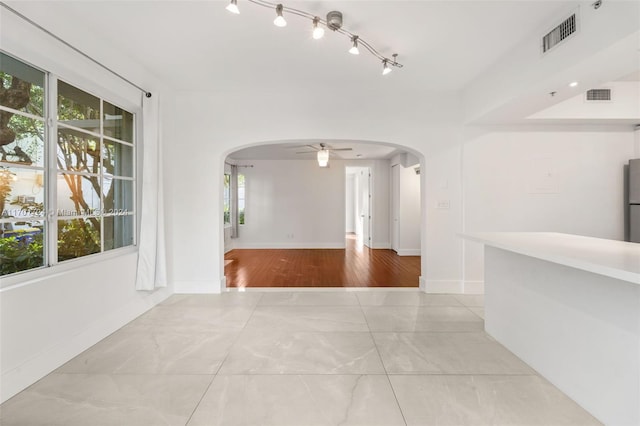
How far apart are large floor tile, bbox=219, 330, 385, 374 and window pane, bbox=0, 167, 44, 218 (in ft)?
6.21

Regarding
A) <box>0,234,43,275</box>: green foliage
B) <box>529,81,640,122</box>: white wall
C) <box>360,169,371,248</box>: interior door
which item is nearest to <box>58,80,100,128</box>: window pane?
<box>0,234,43,275</box>: green foliage

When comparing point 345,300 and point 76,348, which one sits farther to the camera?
point 345,300

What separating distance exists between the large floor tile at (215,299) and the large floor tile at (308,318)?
0.34m

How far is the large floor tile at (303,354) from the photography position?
2225 millimetres

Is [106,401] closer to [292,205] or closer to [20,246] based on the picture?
[20,246]

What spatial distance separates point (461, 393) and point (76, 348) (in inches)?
121

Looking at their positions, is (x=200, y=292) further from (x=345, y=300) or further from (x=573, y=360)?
(x=573, y=360)

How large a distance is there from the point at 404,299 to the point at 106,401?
3.20 metres

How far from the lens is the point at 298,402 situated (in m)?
1.85

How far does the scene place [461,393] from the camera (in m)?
1.95

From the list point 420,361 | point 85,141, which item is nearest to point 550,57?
point 420,361

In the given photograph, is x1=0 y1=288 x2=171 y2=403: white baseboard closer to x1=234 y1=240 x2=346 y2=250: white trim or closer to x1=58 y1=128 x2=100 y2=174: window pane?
x1=58 y1=128 x2=100 y2=174: window pane

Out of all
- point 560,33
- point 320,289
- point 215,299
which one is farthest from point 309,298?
point 560,33

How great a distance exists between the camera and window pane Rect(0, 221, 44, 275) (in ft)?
6.64
